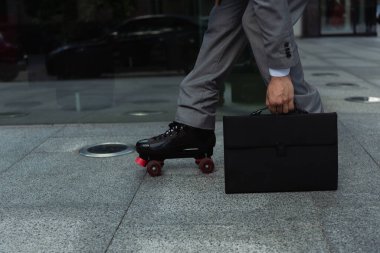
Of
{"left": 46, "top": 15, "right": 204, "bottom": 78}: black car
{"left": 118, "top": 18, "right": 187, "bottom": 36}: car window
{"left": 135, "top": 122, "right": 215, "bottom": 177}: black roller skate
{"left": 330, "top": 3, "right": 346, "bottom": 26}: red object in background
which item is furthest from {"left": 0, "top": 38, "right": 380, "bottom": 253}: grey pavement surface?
{"left": 330, "top": 3, "right": 346, "bottom": 26}: red object in background

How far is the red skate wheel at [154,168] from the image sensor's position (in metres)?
3.80

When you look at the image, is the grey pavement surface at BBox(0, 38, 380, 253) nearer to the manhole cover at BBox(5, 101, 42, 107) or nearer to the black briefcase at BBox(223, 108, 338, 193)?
the black briefcase at BBox(223, 108, 338, 193)

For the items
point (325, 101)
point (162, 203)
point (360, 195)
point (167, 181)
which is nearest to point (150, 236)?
point (162, 203)

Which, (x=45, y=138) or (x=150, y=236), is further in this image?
(x=45, y=138)

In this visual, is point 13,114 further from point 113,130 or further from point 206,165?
point 206,165

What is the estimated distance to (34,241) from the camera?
9.17 feet

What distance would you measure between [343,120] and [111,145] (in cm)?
243

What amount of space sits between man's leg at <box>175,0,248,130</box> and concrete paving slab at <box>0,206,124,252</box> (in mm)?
837

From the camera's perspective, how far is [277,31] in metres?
3.03

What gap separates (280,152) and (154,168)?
3.20 ft

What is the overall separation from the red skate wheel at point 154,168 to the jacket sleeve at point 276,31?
1.15m

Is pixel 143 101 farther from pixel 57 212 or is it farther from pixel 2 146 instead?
pixel 57 212

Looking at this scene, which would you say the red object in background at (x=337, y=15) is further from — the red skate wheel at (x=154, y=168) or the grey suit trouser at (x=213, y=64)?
the red skate wheel at (x=154, y=168)

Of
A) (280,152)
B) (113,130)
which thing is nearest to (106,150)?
(113,130)
